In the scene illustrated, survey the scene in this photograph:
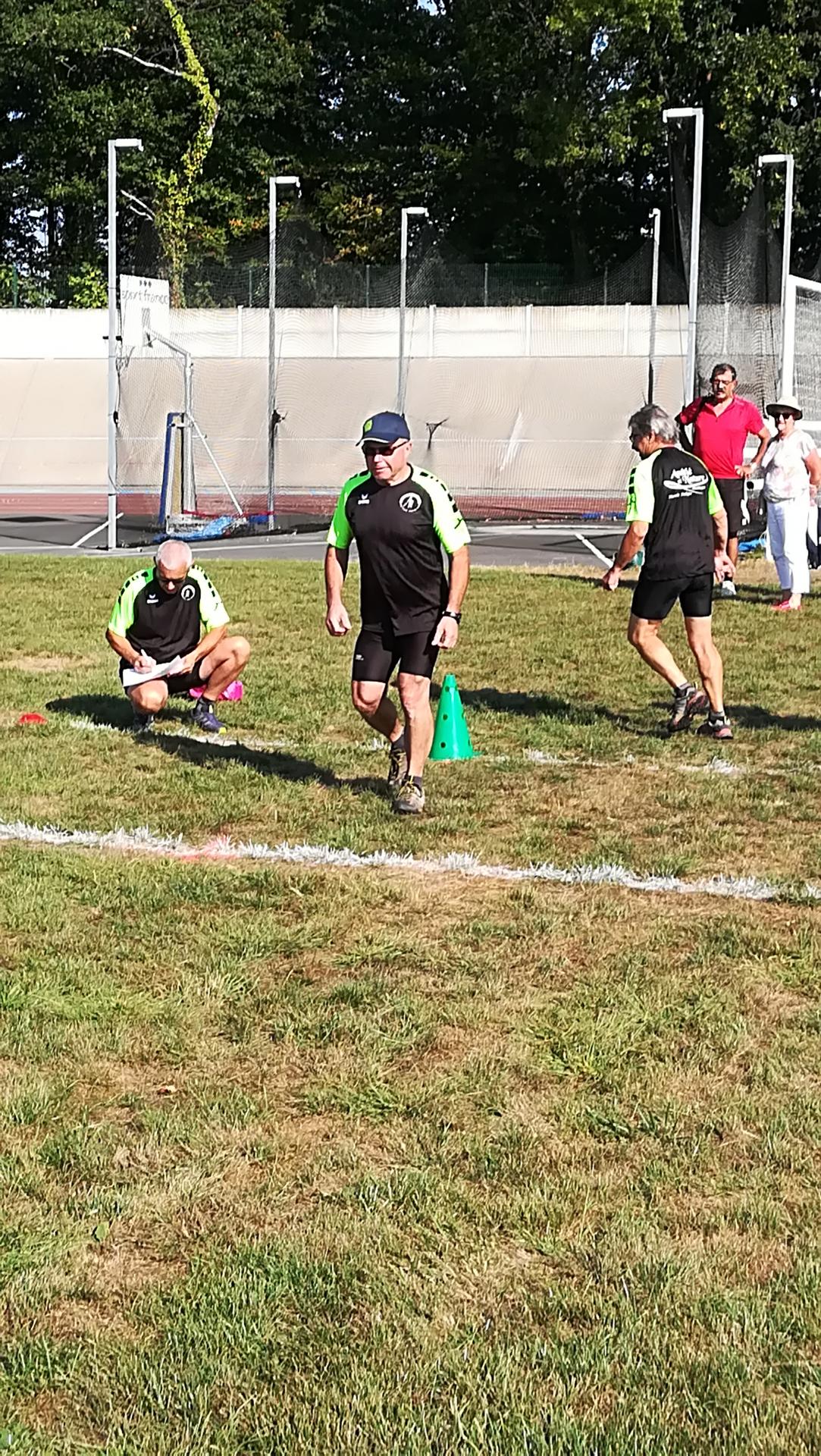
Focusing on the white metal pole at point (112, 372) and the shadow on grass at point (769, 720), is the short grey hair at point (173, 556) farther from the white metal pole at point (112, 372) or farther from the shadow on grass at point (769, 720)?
the white metal pole at point (112, 372)

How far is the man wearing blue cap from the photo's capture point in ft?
23.0

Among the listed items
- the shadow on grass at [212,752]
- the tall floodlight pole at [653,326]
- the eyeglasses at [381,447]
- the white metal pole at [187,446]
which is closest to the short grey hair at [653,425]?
the eyeglasses at [381,447]

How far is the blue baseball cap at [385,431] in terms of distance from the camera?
6859 millimetres

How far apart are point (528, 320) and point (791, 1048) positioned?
1448 inches

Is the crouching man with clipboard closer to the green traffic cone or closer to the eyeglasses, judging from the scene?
the green traffic cone

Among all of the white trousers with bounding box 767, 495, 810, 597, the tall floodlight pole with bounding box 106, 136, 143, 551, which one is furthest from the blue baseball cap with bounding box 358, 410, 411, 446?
the tall floodlight pole with bounding box 106, 136, 143, 551

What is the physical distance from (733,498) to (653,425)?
658cm

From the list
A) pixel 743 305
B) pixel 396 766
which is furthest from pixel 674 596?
pixel 743 305

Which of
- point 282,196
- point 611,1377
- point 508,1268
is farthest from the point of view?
point 282,196

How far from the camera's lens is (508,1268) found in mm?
3252

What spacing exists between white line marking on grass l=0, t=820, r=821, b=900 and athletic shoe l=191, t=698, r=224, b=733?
214 centimetres

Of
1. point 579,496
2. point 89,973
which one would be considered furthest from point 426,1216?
point 579,496

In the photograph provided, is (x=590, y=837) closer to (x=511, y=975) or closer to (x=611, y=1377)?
(x=511, y=975)

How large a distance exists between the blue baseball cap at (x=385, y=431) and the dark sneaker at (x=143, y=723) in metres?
2.67
